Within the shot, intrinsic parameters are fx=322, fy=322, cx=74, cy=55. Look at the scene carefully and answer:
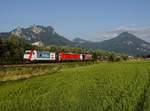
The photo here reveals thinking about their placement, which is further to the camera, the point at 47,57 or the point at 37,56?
the point at 47,57

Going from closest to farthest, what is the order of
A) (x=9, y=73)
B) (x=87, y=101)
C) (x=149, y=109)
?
(x=149, y=109) < (x=87, y=101) < (x=9, y=73)

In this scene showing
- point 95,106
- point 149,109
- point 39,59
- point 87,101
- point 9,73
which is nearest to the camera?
point 149,109

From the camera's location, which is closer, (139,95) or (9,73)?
(139,95)

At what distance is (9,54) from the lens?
10544 centimetres

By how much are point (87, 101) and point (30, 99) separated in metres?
3.73

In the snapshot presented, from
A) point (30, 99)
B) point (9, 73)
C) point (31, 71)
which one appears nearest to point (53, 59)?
point (31, 71)

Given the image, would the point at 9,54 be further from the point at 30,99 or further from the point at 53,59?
the point at 30,99

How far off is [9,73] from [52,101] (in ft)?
107

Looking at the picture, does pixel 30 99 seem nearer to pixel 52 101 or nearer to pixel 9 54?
pixel 52 101

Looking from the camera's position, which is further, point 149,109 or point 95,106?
point 95,106

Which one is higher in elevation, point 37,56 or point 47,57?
point 37,56

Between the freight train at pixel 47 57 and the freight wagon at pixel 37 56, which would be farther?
the freight train at pixel 47 57

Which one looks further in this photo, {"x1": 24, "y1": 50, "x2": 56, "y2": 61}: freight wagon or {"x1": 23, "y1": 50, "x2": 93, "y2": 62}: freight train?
{"x1": 23, "y1": 50, "x2": 93, "y2": 62}: freight train

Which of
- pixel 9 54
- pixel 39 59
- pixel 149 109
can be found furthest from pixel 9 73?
pixel 9 54
